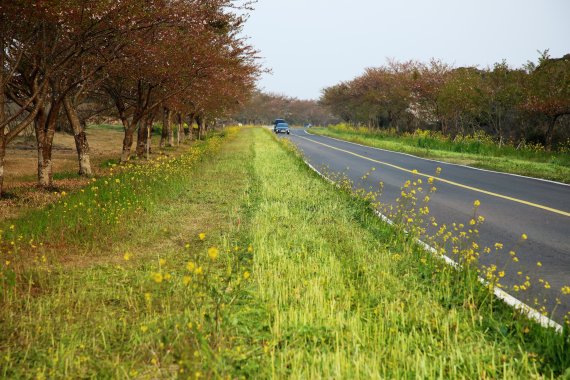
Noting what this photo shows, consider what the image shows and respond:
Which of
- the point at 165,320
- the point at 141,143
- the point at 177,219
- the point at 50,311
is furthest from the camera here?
the point at 141,143

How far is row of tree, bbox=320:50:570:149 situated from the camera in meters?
23.9

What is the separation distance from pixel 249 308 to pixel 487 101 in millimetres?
28834

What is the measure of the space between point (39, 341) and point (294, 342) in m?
Result: 2.13

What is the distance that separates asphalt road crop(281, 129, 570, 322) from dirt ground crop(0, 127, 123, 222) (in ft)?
25.6

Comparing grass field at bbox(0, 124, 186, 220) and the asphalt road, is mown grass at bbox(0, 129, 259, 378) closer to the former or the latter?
grass field at bbox(0, 124, 186, 220)

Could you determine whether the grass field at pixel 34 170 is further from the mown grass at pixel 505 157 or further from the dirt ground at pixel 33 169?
the mown grass at pixel 505 157

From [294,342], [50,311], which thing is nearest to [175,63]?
[50,311]

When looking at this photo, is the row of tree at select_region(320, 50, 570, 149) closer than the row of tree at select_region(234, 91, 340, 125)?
Yes

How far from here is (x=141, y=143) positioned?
2108 cm

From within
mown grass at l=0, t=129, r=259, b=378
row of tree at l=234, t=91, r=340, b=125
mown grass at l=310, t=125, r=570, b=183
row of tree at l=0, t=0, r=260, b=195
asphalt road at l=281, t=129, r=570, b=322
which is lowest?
mown grass at l=0, t=129, r=259, b=378

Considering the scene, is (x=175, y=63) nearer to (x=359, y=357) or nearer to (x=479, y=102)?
(x=359, y=357)

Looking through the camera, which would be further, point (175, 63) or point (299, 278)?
point (175, 63)

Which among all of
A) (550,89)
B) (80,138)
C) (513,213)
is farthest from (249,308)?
(550,89)

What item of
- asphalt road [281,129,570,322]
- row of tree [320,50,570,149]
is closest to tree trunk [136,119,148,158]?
asphalt road [281,129,570,322]
